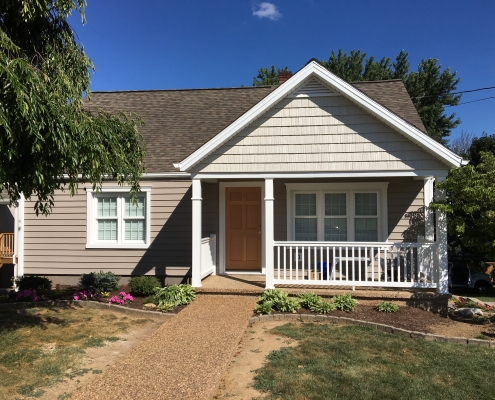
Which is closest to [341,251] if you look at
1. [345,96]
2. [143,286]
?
[345,96]

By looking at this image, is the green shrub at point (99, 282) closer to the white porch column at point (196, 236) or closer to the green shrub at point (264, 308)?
the white porch column at point (196, 236)

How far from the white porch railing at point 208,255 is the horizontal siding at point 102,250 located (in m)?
0.65

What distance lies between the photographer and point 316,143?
853cm

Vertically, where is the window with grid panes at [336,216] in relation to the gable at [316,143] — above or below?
below

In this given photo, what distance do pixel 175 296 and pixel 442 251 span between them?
5554mm

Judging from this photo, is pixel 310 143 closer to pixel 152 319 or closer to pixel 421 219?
pixel 421 219

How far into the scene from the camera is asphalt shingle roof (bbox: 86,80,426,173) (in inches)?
436

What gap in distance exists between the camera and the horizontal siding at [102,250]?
10.4 meters

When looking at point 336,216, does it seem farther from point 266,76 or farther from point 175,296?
point 266,76

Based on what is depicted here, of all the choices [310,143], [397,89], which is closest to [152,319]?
[310,143]

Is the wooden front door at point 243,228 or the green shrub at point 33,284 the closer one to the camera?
the green shrub at point 33,284

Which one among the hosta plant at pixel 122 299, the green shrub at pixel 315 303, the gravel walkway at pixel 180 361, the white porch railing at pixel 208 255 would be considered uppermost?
the white porch railing at pixel 208 255

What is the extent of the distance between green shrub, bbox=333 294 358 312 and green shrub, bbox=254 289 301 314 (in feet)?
2.47

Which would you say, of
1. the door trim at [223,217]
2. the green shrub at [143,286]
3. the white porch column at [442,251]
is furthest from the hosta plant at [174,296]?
the white porch column at [442,251]
